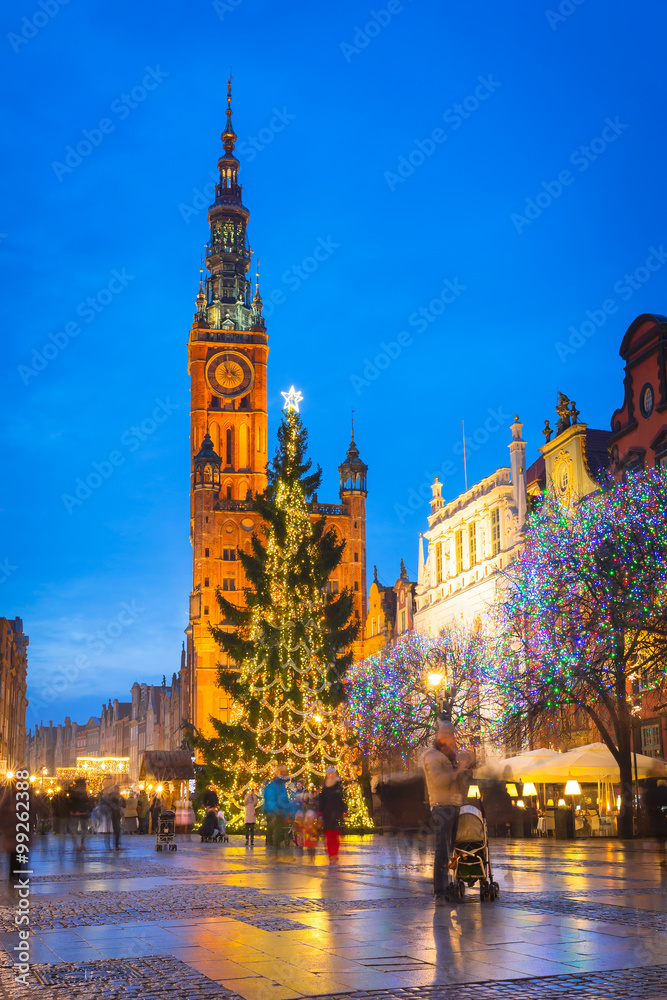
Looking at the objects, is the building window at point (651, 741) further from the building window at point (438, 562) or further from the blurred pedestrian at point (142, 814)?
the building window at point (438, 562)

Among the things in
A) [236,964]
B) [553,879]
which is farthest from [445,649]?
[236,964]

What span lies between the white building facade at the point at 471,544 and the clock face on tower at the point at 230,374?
3584 cm

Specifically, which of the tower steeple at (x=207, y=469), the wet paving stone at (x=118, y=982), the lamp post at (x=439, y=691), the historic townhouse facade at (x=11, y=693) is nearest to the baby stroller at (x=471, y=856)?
the wet paving stone at (x=118, y=982)

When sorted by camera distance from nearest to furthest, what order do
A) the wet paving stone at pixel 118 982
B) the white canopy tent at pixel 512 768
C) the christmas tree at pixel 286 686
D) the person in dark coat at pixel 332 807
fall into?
the wet paving stone at pixel 118 982
the person in dark coat at pixel 332 807
the white canopy tent at pixel 512 768
the christmas tree at pixel 286 686

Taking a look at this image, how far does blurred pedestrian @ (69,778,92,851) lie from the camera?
2570cm

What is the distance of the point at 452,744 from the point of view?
12.4 metres

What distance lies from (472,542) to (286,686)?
26075 mm

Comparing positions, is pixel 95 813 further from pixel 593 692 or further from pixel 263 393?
pixel 263 393

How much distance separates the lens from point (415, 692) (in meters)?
51.4

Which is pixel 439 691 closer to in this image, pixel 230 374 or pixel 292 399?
pixel 292 399

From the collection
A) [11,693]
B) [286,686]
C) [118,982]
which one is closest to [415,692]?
[286,686]

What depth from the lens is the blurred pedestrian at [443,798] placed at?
12117 mm

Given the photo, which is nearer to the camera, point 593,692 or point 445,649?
point 593,692

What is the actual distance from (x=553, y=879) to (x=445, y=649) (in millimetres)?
35803
